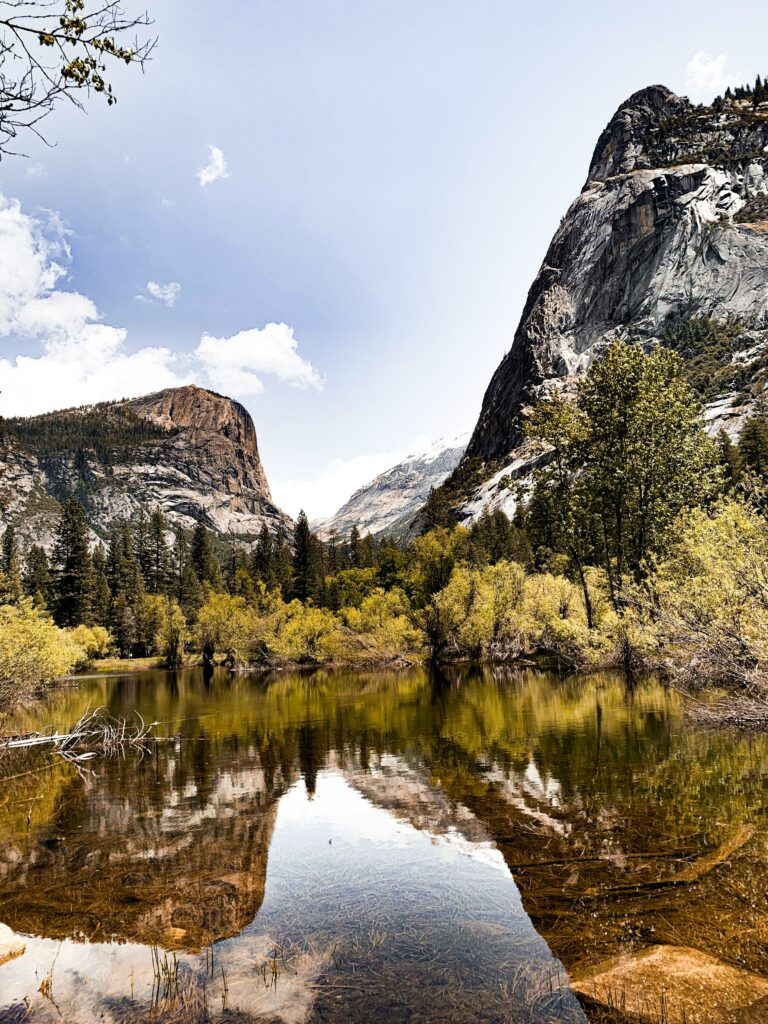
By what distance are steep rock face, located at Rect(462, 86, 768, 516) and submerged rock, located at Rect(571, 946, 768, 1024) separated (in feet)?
404

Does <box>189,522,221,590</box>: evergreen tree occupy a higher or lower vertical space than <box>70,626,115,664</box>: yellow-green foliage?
higher

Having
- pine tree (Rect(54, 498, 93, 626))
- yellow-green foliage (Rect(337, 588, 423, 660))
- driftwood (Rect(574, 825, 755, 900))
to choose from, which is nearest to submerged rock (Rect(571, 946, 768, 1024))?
driftwood (Rect(574, 825, 755, 900))

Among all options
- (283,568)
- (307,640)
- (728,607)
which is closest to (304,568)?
(283,568)

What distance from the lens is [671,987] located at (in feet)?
17.6

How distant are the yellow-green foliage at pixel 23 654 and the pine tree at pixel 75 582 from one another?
174 feet

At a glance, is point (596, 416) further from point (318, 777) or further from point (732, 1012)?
point (732, 1012)

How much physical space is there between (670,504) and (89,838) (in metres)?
28.6

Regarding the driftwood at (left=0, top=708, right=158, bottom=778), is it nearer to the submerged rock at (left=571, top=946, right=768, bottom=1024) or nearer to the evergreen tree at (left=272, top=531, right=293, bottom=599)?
the submerged rock at (left=571, top=946, right=768, bottom=1024)

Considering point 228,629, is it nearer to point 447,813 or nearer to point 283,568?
point 283,568

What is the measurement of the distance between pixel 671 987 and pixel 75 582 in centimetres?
9205

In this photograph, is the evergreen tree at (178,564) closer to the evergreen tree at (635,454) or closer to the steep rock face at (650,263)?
the steep rock face at (650,263)

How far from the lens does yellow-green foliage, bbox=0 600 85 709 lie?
25.4m

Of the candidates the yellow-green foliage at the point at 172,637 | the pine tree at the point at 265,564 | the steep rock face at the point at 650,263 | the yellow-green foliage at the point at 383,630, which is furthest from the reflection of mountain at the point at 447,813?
the steep rock face at the point at 650,263

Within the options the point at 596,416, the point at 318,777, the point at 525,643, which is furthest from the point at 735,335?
the point at 318,777
